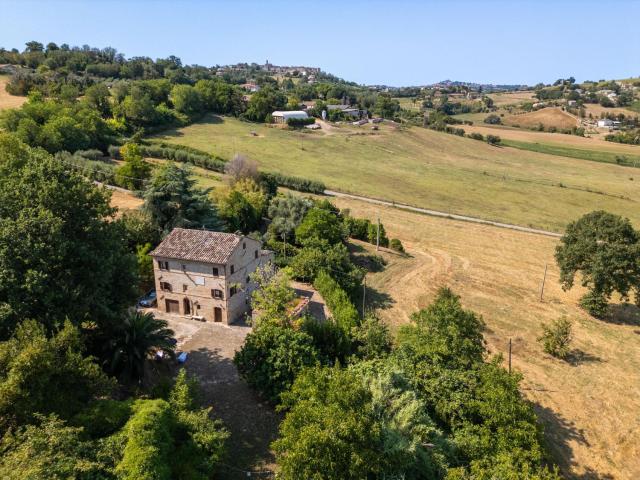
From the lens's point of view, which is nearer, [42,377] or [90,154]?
[42,377]

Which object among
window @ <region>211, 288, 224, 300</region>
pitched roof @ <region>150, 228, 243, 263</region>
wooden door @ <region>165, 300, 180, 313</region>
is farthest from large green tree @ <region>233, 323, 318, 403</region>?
wooden door @ <region>165, 300, 180, 313</region>

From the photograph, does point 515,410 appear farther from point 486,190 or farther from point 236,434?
point 486,190

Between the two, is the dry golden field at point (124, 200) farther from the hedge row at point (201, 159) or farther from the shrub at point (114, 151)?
the hedge row at point (201, 159)

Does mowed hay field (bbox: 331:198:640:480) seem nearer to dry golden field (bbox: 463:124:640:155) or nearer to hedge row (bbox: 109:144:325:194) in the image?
hedge row (bbox: 109:144:325:194)

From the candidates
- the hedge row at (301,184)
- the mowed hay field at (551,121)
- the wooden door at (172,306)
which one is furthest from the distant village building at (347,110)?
the wooden door at (172,306)

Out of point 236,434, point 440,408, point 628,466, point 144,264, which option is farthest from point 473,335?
point 144,264

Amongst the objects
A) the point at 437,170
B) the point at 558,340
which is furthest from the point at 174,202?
the point at 437,170

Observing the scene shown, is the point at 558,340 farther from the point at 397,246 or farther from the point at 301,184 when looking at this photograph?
the point at 301,184
